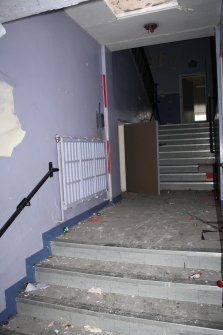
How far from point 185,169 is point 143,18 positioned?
3.21 meters

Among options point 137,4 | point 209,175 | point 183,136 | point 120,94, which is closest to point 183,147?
point 183,136

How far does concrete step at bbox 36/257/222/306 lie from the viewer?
2164 millimetres

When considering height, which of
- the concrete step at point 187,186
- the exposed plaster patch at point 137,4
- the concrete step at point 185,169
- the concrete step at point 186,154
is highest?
the exposed plaster patch at point 137,4

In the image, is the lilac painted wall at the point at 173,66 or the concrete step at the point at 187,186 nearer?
the concrete step at the point at 187,186

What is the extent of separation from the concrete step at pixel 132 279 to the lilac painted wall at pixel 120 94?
232 centimetres

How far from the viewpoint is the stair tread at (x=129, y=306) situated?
1967 mm

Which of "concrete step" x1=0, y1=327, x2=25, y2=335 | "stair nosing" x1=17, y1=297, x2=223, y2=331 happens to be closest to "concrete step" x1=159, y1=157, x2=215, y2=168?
"stair nosing" x1=17, y1=297, x2=223, y2=331

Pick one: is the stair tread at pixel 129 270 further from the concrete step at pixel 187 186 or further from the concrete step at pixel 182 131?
the concrete step at pixel 182 131

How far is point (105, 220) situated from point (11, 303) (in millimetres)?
1648

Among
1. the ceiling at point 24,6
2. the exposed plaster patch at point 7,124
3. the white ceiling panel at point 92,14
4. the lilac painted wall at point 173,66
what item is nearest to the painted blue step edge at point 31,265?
the exposed plaster patch at point 7,124

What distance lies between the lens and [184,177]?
586 cm

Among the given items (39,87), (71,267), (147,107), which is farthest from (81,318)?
(147,107)

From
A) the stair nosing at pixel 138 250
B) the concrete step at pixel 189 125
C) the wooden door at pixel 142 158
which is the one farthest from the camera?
the concrete step at pixel 189 125

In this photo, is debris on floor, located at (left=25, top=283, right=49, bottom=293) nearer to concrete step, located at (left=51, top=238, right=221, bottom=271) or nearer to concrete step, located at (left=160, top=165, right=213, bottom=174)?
concrete step, located at (left=51, top=238, right=221, bottom=271)
